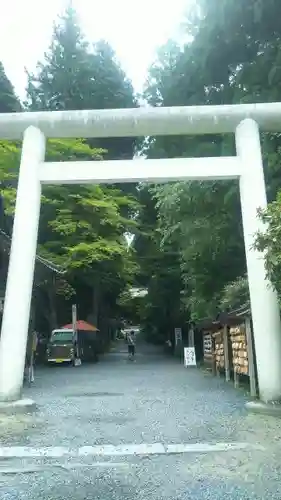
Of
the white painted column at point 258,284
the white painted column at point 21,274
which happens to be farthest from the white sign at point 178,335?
the white painted column at point 21,274

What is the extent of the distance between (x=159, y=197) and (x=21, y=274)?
7.53m

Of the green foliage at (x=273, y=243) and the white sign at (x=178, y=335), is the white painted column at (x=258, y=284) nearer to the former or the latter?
the green foliage at (x=273, y=243)

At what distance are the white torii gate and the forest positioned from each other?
51.2 inches

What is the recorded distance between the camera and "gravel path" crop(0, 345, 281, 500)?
4.40 metres

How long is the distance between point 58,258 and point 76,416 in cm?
1612

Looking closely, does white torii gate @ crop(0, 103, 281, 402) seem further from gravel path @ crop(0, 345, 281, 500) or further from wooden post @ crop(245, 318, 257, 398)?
wooden post @ crop(245, 318, 257, 398)

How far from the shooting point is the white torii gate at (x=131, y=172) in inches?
346

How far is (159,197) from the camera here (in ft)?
52.0

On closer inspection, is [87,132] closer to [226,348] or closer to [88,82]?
[226,348]

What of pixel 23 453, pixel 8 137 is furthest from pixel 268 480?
pixel 8 137

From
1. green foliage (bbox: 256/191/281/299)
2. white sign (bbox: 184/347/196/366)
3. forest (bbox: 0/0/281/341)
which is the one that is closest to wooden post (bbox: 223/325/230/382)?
forest (bbox: 0/0/281/341)

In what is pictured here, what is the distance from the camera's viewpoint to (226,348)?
13.5m

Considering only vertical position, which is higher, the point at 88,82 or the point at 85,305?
the point at 88,82

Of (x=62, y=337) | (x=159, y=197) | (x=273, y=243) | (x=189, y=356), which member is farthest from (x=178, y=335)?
(x=273, y=243)
